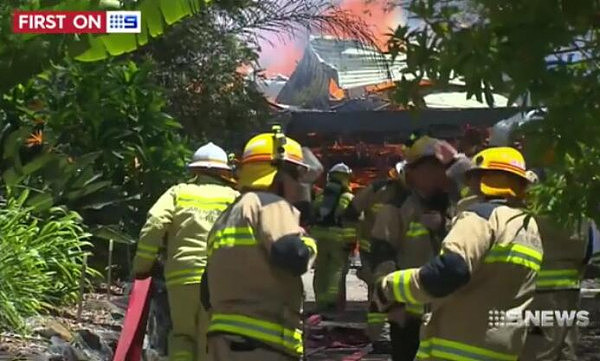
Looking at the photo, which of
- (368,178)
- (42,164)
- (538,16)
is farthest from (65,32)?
(368,178)

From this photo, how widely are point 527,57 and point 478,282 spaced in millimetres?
2217

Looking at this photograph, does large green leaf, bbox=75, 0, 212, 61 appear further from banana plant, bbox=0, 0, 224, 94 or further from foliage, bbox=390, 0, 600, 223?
foliage, bbox=390, 0, 600, 223

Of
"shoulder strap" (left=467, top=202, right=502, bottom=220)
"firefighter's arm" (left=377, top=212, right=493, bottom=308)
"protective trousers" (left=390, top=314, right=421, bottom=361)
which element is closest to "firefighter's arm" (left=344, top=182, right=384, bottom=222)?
"protective trousers" (left=390, top=314, right=421, bottom=361)

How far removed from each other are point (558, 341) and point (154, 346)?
367 centimetres

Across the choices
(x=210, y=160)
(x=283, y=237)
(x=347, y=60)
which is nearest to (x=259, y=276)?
(x=283, y=237)

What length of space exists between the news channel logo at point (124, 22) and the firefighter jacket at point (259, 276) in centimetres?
427

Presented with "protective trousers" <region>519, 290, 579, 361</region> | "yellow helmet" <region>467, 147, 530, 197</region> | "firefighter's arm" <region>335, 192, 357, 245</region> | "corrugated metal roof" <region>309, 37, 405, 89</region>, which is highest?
"corrugated metal roof" <region>309, 37, 405, 89</region>

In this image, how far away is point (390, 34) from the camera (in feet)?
11.7

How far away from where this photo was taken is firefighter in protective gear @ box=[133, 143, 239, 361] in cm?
783

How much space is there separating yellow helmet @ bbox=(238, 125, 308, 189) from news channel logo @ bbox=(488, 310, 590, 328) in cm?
138

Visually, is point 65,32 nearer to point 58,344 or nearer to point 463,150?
point 58,344

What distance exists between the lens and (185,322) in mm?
7910

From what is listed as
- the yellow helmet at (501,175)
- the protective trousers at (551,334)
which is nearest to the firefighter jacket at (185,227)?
the protective trousers at (551,334)

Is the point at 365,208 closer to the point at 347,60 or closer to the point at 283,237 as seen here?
the point at 283,237
